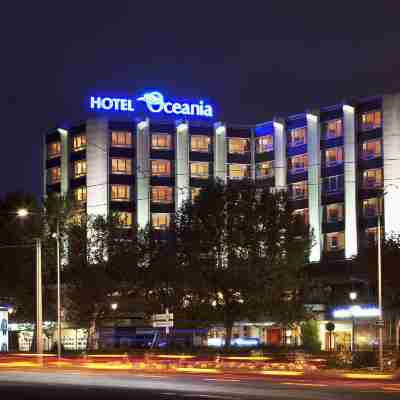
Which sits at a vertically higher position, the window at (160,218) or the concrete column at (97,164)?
the concrete column at (97,164)

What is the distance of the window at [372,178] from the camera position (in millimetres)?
128250

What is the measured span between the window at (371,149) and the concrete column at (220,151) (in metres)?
24.6

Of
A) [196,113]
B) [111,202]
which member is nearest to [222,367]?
[111,202]

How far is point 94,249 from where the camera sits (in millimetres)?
102000

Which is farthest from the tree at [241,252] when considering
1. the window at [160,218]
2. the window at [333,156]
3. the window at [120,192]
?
the window at [160,218]

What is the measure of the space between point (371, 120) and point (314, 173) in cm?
1186

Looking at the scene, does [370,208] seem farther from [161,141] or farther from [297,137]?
[161,141]

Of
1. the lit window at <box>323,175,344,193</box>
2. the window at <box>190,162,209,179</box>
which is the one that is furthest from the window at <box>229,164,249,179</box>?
the lit window at <box>323,175,344,193</box>

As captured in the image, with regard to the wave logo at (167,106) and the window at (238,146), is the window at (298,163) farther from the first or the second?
the wave logo at (167,106)

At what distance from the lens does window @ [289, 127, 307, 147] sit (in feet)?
458

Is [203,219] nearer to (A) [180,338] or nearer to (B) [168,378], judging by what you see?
(A) [180,338]

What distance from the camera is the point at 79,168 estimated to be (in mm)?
145750

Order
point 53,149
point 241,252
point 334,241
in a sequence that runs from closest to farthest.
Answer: point 241,252
point 334,241
point 53,149

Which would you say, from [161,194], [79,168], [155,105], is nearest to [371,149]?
[161,194]
